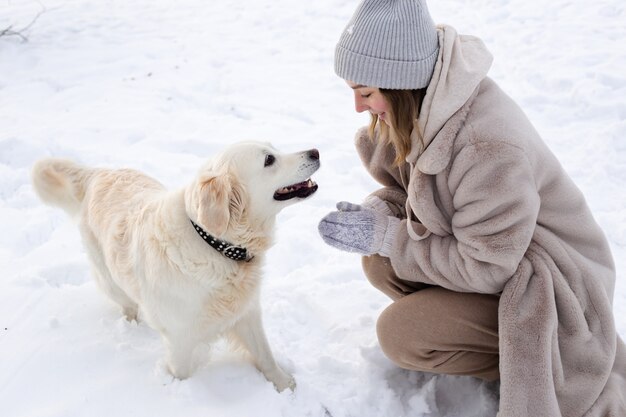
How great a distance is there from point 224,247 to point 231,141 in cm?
239

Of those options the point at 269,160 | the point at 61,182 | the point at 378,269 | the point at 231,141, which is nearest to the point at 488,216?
the point at 378,269

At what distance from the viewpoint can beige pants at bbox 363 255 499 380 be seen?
6.76ft

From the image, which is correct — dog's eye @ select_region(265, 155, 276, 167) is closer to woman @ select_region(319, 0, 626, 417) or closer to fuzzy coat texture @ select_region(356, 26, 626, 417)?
woman @ select_region(319, 0, 626, 417)

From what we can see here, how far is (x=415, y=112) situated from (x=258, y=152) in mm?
678

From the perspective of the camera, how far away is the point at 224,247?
7.04 feet

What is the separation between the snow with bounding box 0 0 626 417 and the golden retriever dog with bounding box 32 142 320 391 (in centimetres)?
25

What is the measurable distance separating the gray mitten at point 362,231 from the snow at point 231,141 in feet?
2.09

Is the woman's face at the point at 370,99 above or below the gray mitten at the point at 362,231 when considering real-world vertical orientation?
above

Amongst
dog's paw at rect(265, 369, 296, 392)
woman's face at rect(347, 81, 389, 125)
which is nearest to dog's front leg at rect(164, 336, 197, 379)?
dog's paw at rect(265, 369, 296, 392)

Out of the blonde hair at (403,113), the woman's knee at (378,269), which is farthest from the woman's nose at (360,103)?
the woman's knee at (378,269)

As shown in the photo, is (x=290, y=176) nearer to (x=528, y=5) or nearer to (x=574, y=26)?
(x=574, y=26)

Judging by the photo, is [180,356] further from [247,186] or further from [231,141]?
[231,141]

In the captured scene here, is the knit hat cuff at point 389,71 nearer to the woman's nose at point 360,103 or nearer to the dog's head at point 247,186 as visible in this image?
the woman's nose at point 360,103

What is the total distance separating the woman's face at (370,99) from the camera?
1.97 metres
